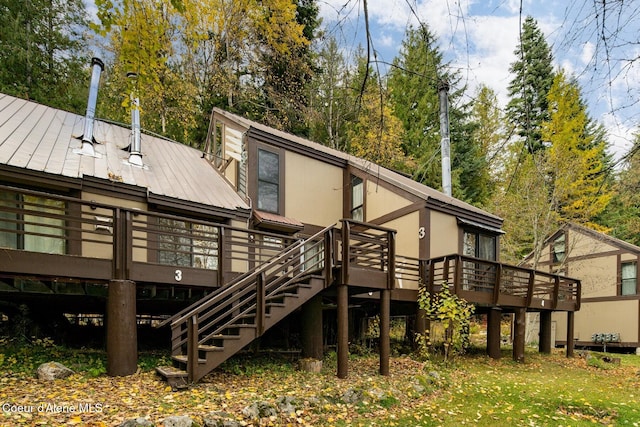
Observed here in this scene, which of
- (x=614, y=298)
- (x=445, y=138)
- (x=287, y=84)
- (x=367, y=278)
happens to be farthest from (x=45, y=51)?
(x=614, y=298)

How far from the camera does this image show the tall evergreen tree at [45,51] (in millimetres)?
16094

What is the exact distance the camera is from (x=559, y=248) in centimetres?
2131

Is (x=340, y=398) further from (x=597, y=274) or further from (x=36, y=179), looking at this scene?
(x=597, y=274)

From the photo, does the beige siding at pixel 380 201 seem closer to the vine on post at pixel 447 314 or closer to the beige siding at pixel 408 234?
the beige siding at pixel 408 234

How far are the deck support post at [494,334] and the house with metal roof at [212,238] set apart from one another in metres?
0.03

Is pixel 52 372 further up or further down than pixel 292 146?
further down

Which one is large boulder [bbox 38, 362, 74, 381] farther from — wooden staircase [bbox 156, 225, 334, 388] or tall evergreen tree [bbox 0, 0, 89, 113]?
tall evergreen tree [bbox 0, 0, 89, 113]

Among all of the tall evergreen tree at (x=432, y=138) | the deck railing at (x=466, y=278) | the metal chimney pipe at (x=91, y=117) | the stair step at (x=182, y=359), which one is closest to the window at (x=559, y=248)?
the tall evergreen tree at (x=432, y=138)

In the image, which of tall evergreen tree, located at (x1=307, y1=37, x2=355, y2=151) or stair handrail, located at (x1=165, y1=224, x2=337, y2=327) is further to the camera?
tall evergreen tree, located at (x1=307, y1=37, x2=355, y2=151)

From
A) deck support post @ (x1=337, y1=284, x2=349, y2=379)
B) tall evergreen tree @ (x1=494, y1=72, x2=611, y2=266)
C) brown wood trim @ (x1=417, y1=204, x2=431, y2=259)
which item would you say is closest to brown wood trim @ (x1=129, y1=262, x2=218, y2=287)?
deck support post @ (x1=337, y1=284, x2=349, y2=379)

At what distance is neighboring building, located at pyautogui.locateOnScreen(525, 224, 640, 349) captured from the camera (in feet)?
59.9

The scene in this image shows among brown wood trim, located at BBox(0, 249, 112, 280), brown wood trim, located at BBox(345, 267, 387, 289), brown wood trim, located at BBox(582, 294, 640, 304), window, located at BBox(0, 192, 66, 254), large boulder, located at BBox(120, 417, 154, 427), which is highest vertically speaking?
window, located at BBox(0, 192, 66, 254)

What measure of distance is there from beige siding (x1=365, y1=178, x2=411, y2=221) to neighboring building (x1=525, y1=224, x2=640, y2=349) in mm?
11015

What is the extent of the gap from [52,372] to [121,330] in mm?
1104
